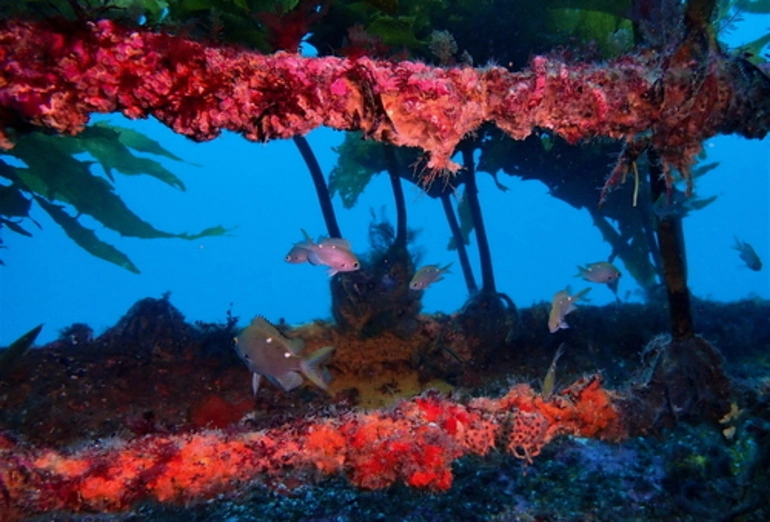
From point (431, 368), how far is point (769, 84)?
471 cm

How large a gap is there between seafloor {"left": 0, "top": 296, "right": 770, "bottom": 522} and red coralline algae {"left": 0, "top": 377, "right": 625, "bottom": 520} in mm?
72

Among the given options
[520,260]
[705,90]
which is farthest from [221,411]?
[520,260]

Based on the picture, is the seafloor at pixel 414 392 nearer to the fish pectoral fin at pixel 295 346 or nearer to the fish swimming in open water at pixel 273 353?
the fish swimming in open water at pixel 273 353

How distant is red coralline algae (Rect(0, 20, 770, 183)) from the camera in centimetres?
212

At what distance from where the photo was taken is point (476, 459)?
Answer: 3.11 metres

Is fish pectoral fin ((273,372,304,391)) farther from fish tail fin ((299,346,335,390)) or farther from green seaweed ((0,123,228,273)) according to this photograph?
green seaweed ((0,123,228,273))

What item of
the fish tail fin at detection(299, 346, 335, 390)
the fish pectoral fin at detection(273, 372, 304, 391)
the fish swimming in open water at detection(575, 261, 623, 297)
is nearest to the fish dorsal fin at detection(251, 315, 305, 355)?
the fish tail fin at detection(299, 346, 335, 390)

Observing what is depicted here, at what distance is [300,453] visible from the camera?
2.71 meters

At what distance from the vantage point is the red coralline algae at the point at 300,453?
97.8 inches

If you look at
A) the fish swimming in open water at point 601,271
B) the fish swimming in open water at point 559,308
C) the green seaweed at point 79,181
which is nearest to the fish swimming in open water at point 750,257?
the fish swimming in open water at point 601,271

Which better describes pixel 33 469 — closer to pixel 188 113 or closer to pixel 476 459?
pixel 188 113

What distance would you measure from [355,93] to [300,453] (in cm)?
226

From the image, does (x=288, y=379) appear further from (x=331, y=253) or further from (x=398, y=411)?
(x=331, y=253)

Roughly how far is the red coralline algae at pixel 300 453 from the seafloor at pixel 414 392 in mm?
72
